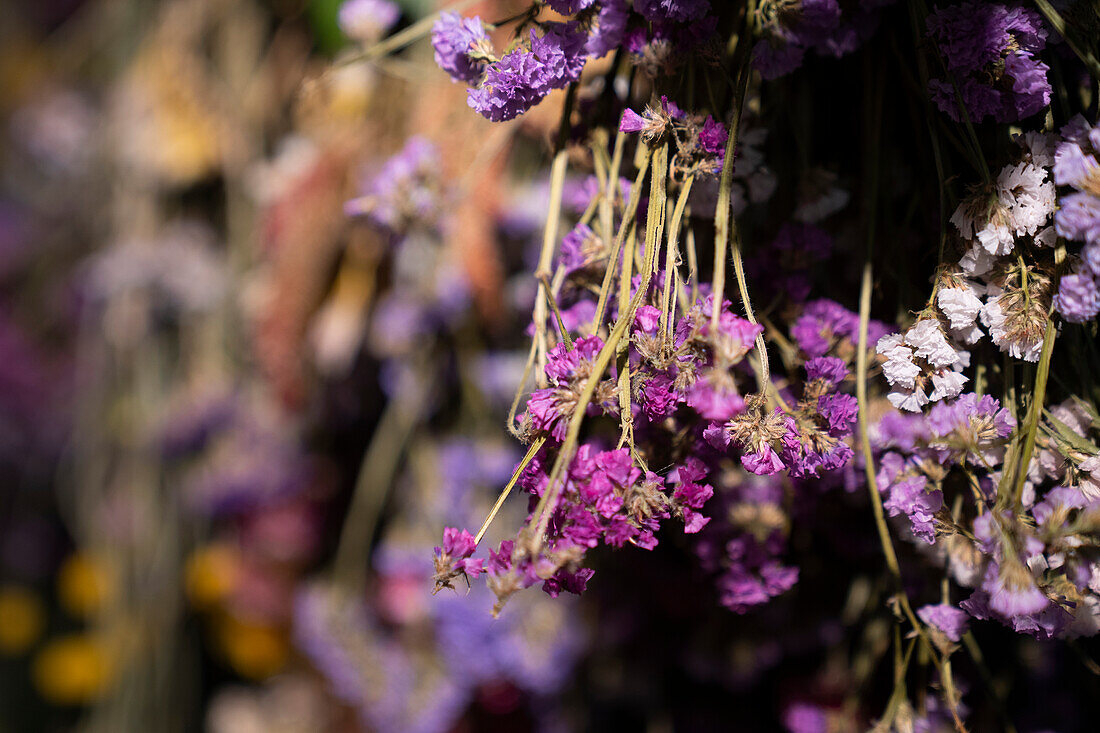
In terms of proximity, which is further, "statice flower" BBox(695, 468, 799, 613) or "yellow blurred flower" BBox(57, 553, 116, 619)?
"yellow blurred flower" BBox(57, 553, 116, 619)

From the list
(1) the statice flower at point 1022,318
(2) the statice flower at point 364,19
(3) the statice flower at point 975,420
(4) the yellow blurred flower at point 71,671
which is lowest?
(4) the yellow blurred flower at point 71,671

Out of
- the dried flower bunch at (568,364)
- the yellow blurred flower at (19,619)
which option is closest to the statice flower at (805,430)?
the dried flower bunch at (568,364)

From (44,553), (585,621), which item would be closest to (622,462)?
(585,621)

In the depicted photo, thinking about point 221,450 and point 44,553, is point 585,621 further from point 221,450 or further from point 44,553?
point 44,553

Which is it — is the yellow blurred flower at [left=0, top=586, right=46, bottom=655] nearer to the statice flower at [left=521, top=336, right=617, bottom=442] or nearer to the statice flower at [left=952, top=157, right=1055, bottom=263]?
the statice flower at [left=521, top=336, right=617, bottom=442]

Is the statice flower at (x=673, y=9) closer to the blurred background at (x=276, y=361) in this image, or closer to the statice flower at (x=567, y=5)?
the statice flower at (x=567, y=5)

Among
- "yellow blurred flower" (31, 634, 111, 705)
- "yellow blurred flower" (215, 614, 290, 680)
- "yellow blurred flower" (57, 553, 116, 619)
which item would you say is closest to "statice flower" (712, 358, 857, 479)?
"yellow blurred flower" (215, 614, 290, 680)
